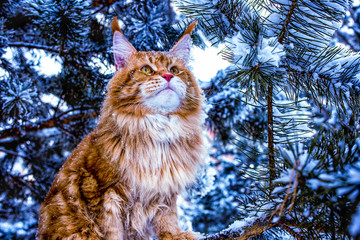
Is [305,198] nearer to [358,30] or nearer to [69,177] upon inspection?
[358,30]

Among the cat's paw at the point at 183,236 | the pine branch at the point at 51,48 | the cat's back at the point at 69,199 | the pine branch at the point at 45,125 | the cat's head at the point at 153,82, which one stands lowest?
the cat's paw at the point at 183,236

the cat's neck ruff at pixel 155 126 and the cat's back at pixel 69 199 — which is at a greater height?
the cat's neck ruff at pixel 155 126

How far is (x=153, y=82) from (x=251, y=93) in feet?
1.90

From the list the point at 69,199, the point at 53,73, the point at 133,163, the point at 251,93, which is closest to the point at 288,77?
the point at 251,93

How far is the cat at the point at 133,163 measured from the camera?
1.36m

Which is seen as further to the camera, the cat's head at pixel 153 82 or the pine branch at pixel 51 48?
the pine branch at pixel 51 48

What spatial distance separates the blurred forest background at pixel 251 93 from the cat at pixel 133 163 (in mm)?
334

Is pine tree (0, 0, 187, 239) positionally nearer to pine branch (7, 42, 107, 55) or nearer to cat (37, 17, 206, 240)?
pine branch (7, 42, 107, 55)

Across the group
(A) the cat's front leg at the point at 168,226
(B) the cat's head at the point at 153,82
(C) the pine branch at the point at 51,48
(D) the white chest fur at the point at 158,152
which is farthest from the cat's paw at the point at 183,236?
(C) the pine branch at the point at 51,48

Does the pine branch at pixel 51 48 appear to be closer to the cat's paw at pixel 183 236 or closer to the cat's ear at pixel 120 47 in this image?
the cat's ear at pixel 120 47

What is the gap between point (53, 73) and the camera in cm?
330

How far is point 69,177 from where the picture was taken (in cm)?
144

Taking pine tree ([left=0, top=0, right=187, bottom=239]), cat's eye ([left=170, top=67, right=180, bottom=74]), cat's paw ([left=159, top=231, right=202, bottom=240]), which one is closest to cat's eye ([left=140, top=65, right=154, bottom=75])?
cat's eye ([left=170, top=67, right=180, bottom=74])

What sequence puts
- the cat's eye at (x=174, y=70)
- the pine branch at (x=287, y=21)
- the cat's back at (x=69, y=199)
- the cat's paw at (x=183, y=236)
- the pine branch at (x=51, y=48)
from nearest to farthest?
the pine branch at (x=287, y=21), the cat's back at (x=69, y=199), the cat's paw at (x=183, y=236), the cat's eye at (x=174, y=70), the pine branch at (x=51, y=48)
